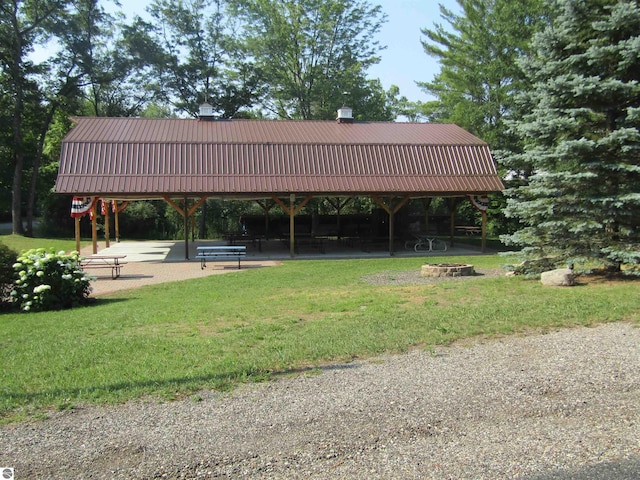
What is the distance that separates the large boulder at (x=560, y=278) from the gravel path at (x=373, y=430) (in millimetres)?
4951

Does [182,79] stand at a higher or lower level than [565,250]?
higher

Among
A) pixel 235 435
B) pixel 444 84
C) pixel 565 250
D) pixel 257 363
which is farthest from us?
pixel 444 84

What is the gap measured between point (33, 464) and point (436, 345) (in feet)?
13.8

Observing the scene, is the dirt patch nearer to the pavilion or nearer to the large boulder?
the large boulder

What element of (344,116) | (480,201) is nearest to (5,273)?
(480,201)

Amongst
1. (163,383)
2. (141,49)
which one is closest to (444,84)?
(141,49)

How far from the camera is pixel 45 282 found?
9.77 m

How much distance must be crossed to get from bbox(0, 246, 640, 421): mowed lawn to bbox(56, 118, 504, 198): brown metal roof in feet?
24.6

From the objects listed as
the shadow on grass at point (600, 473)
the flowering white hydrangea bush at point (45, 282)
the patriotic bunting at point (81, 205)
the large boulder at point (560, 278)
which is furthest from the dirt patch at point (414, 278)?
the patriotic bunting at point (81, 205)

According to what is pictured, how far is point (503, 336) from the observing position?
6438 mm

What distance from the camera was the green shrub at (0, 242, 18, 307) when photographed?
994 centimetres

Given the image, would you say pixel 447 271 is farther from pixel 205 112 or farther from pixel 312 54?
pixel 312 54

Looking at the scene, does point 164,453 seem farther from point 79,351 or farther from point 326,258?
point 326,258

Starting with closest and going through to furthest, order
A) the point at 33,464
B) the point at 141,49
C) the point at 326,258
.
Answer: the point at 33,464, the point at 326,258, the point at 141,49
